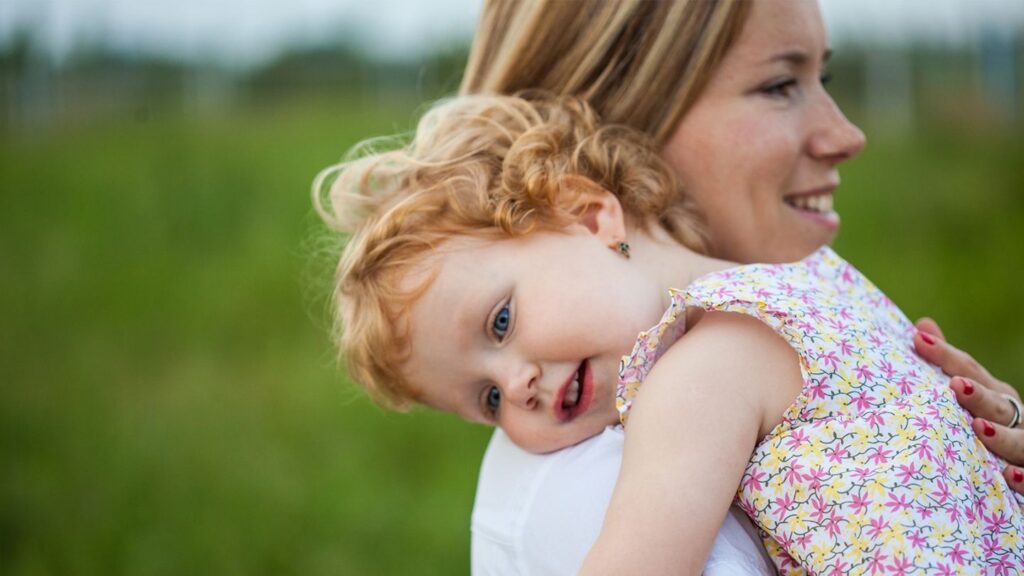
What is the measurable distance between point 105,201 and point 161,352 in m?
2.31

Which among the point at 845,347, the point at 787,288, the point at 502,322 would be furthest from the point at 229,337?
the point at 845,347

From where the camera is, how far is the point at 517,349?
2117mm

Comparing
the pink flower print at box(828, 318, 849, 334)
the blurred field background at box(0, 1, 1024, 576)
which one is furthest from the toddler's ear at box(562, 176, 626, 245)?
the blurred field background at box(0, 1, 1024, 576)

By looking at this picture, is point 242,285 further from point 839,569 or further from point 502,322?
point 839,569

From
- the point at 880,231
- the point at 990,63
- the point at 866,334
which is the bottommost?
the point at 880,231

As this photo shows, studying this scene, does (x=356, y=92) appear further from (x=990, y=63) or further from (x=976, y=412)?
(x=976, y=412)

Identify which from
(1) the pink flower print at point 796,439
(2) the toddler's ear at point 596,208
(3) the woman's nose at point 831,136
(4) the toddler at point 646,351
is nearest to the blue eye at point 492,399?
(4) the toddler at point 646,351

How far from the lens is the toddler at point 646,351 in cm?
172

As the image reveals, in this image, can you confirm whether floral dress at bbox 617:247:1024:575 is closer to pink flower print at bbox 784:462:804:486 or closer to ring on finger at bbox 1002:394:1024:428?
pink flower print at bbox 784:462:804:486

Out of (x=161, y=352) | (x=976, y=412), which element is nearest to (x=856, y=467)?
(x=976, y=412)

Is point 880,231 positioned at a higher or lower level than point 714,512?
lower

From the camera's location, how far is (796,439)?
180 cm

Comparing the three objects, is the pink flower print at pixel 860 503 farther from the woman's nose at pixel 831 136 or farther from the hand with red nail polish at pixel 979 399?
the woman's nose at pixel 831 136

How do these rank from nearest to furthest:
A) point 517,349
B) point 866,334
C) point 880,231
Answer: point 866,334 < point 517,349 < point 880,231
